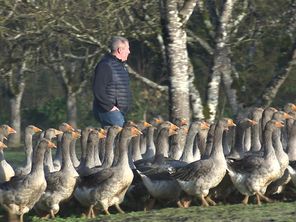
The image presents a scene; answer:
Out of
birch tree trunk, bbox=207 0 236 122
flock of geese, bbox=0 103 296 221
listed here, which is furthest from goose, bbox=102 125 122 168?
birch tree trunk, bbox=207 0 236 122

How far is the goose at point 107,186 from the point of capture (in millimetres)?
15227

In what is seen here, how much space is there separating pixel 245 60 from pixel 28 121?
1240 centimetres

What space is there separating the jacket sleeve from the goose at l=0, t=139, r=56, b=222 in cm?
283

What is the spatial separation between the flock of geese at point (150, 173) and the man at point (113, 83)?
74 cm

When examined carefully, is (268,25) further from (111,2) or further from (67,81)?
(67,81)

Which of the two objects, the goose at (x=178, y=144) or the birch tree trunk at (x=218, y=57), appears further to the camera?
the birch tree trunk at (x=218, y=57)

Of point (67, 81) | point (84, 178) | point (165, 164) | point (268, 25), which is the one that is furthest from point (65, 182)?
point (67, 81)

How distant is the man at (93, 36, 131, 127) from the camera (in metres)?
17.8

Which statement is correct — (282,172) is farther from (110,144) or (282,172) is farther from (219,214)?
(110,144)

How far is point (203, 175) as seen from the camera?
15.3 meters

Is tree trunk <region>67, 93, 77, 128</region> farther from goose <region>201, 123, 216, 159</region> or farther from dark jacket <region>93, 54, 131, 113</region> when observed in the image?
goose <region>201, 123, 216, 159</region>

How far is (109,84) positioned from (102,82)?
13 centimetres

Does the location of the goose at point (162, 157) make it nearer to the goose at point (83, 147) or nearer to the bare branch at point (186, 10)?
the goose at point (83, 147)

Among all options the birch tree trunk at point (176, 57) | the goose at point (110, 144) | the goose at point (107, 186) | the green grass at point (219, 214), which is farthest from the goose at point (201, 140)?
the birch tree trunk at point (176, 57)
